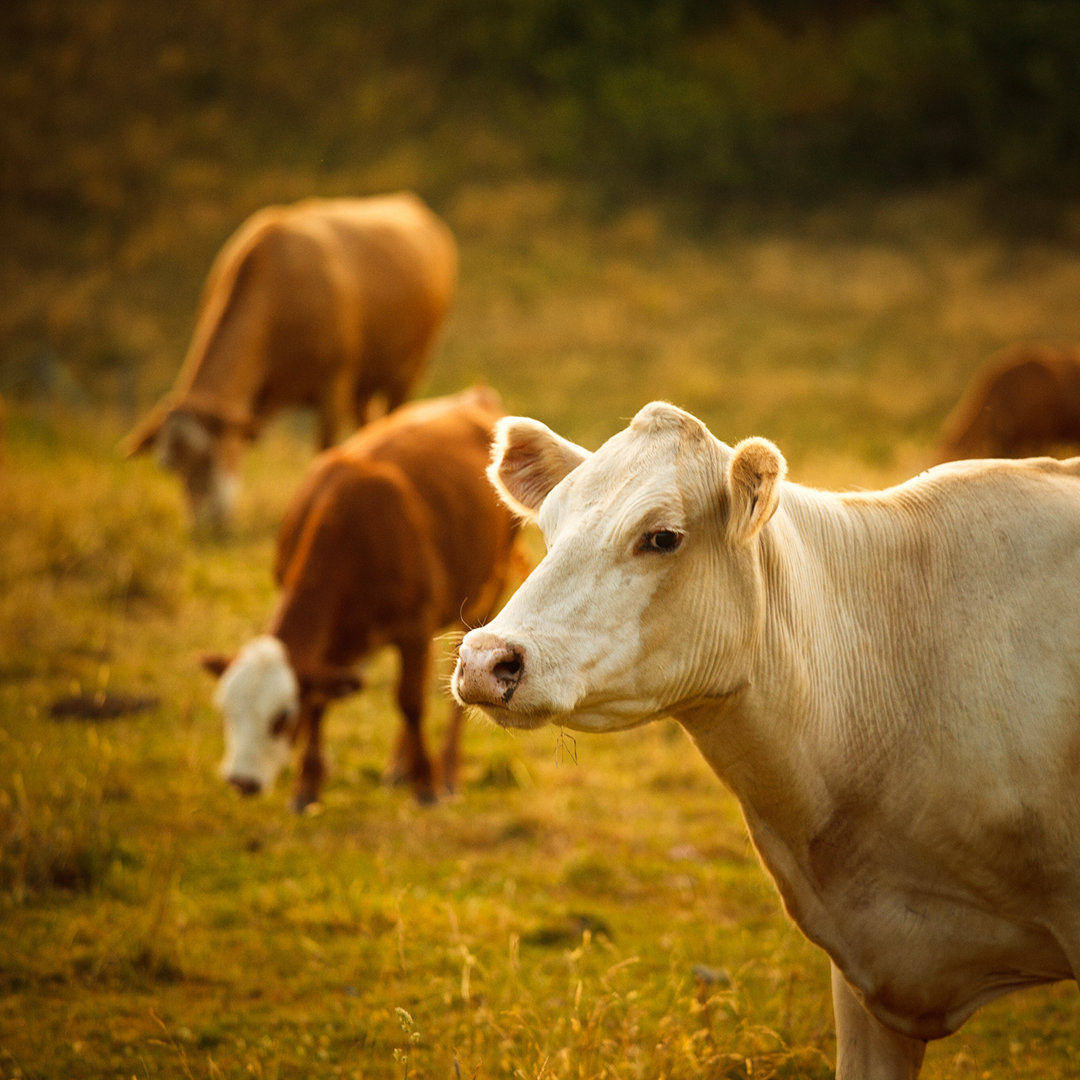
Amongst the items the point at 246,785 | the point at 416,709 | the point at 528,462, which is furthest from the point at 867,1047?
the point at 416,709

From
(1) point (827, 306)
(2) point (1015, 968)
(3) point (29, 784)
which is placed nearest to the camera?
(2) point (1015, 968)

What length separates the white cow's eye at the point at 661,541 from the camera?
2.71m

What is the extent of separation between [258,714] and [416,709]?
36.8 inches

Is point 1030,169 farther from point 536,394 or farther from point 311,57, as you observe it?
point 311,57

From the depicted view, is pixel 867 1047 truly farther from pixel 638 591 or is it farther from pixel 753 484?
pixel 753 484

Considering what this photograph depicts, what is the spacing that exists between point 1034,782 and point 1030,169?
2854 cm

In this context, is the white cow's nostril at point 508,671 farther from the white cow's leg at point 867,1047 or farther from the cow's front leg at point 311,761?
the cow's front leg at point 311,761

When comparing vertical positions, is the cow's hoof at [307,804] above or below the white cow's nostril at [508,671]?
below

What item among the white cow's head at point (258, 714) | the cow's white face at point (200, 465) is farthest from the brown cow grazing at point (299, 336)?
the white cow's head at point (258, 714)

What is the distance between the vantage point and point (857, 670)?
3.06m

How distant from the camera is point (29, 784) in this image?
547 centimetres

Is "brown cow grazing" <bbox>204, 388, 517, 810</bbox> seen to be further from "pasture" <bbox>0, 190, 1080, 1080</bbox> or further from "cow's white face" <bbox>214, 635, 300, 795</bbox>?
"pasture" <bbox>0, 190, 1080, 1080</bbox>

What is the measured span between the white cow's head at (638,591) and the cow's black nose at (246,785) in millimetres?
3604

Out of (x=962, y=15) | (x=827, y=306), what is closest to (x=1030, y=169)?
(x=962, y=15)
